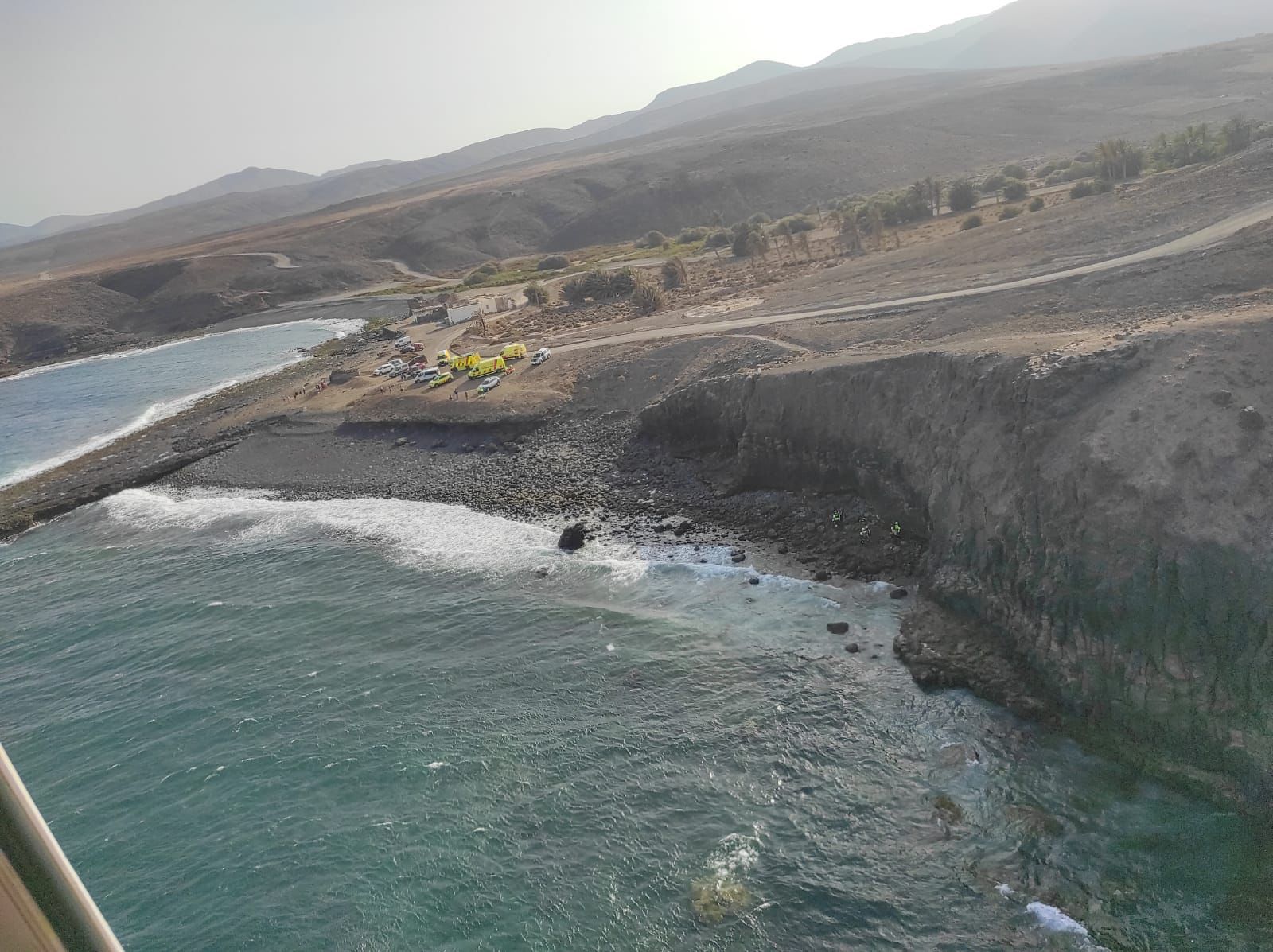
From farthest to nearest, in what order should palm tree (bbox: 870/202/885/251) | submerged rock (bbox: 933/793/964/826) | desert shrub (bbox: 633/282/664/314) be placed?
1. palm tree (bbox: 870/202/885/251)
2. desert shrub (bbox: 633/282/664/314)
3. submerged rock (bbox: 933/793/964/826)

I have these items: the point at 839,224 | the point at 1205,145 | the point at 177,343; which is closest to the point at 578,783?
the point at 1205,145

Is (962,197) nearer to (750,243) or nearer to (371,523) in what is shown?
(750,243)

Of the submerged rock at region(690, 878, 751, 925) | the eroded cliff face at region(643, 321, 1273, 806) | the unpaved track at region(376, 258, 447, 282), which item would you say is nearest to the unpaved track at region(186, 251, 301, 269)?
the unpaved track at region(376, 258, 447, 282)

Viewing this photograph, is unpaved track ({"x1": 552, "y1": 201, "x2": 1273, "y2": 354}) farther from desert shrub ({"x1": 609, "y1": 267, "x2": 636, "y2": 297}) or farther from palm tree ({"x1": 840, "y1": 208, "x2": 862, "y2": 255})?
palm tree ({"x1": 840, "y1": 208, "x2": 862, "y2": 255})

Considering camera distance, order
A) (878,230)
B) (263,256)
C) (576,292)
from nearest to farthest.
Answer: (878,230) < (576,292) < (263,256)

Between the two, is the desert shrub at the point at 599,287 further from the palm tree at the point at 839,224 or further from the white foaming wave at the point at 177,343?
the white foaming wave at the point at 177,343
